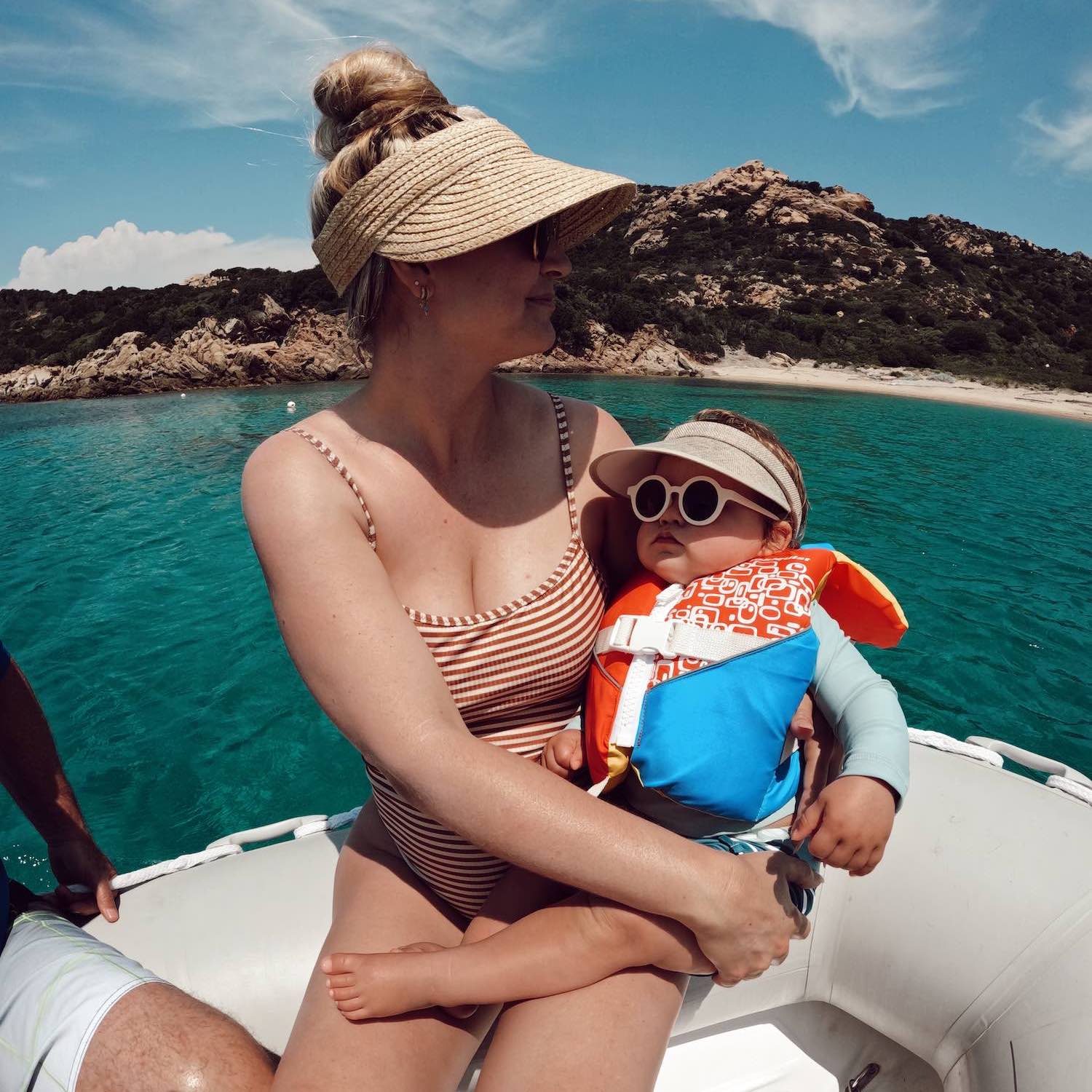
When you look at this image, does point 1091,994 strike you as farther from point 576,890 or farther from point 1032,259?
point 1032,259

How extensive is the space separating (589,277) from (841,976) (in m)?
35.8

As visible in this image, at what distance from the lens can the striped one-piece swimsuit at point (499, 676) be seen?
1.38 meters

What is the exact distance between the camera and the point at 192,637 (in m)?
5.88

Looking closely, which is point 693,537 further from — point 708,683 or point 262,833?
point 262,833

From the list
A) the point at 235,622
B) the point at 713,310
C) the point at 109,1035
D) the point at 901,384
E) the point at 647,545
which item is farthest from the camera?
the point at 713,310

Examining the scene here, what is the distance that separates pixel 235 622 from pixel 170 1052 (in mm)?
5330

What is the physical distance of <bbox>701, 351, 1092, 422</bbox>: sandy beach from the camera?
Answer: 81.3 ft

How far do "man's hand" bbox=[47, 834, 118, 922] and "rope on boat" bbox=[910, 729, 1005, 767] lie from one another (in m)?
2.11

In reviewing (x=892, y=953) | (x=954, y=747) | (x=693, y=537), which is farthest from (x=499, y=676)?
(x=954, y=747)

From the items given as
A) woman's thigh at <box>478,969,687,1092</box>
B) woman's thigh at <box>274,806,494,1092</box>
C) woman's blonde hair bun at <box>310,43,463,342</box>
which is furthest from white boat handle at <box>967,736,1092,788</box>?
woman's blonde hair bun at <box>310,43,463,342</box>

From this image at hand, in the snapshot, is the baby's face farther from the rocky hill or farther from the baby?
the rocky hill

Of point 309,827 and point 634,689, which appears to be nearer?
point 634,689

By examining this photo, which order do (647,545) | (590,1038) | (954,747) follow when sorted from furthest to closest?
(954,747) < (647,545) < (590,1038)

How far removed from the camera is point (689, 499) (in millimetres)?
1518
